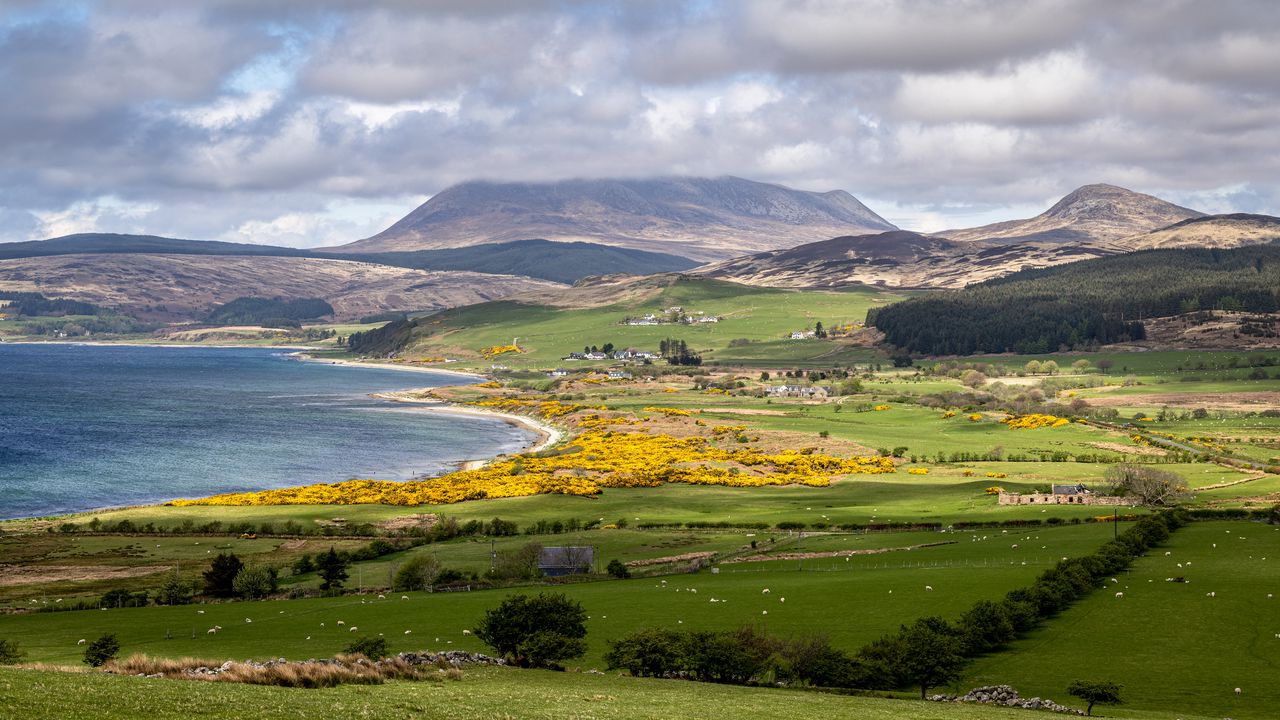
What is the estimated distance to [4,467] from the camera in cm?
12788

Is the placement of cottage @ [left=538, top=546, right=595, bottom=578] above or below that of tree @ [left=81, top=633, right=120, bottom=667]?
below

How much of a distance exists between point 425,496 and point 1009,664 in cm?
6711

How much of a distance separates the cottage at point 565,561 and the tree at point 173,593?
21.6m

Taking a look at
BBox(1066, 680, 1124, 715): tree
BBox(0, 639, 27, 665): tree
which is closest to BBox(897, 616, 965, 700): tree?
BBox(1066, 680, 1124, 715): tree

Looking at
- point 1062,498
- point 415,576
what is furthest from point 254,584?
point 1062,498

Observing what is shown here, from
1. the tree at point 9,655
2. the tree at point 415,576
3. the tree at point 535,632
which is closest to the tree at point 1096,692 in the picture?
the tree at point 535,632

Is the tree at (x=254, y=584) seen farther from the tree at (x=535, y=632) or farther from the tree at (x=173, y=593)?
the tree at (x=535, y=632)

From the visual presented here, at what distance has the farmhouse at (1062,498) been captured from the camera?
96.4 m

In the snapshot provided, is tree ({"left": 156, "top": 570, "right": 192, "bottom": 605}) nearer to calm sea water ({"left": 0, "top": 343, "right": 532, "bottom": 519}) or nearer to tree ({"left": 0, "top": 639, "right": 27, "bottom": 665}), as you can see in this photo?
tree ({"left": 0, "top": 639, "right": 27, "bottom": 665})

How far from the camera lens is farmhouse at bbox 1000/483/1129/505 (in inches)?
3797

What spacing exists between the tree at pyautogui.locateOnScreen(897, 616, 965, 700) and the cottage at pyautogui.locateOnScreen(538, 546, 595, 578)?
29940 mm

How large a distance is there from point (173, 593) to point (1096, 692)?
50.9m

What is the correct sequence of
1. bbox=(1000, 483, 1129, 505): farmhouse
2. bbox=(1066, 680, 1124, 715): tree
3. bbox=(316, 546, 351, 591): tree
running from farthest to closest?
1. bbox=(1000, 483, 1129, 505): farmhouse
2. bbox=(316, 546, 351, 591): tree
3. bbox=(1066, 680, 1124, 715): tree

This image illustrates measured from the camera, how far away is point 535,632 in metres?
44.4
